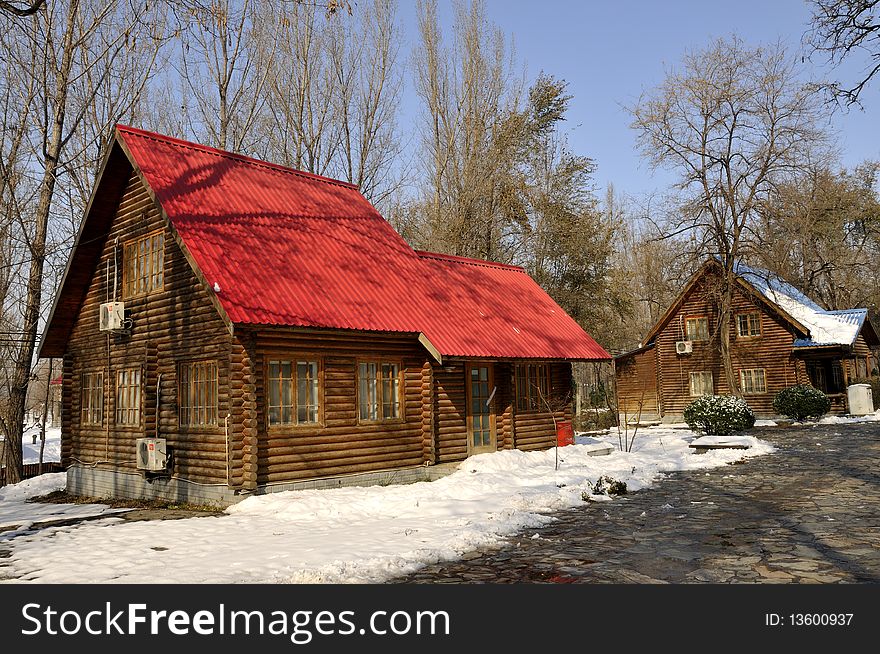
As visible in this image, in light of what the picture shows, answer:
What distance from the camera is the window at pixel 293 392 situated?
1352 cm

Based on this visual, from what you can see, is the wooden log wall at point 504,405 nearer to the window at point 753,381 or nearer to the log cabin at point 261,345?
the log cabin at point 261,345

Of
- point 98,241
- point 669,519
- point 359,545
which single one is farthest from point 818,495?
point 98,241

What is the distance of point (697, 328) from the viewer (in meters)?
38.0

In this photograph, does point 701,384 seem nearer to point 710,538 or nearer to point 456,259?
point 456,259

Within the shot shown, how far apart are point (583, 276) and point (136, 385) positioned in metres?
24.9

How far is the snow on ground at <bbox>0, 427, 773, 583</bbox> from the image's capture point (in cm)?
769

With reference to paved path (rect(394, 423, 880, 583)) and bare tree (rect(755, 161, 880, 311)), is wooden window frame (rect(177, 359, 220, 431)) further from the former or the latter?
bare tree (rect(755, 161, 880, 311))

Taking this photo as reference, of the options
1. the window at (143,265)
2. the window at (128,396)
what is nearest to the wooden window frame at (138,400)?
the window at (128,396)

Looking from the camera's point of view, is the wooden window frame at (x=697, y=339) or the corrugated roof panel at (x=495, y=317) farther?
the wooden window frame at (x=697, y=339)

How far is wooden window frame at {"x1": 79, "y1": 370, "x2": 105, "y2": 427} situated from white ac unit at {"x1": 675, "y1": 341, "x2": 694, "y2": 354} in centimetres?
3037

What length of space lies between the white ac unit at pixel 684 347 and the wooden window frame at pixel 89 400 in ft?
99.6

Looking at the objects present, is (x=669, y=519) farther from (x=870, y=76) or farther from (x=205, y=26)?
(x=205, y=26)

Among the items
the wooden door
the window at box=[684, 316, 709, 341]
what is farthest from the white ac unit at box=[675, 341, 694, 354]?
the wooden door

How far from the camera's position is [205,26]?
10.6 m
